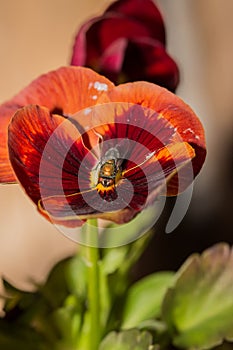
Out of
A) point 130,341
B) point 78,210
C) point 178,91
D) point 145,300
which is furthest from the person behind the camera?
point 178,91

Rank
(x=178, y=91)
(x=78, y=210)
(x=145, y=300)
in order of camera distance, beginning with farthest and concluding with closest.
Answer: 1. (x=178, y=91)
2. (x=145, y=300)
3. (x=78, y=210)

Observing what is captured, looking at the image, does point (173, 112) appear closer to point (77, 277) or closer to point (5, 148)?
point (5, 148)

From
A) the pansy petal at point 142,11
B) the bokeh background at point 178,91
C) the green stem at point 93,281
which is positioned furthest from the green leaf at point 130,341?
the bokeh background at point 178,91

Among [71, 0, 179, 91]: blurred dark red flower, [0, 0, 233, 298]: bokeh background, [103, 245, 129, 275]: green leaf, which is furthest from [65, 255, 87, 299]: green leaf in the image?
[0, 0, 233, 298]: bokeh background

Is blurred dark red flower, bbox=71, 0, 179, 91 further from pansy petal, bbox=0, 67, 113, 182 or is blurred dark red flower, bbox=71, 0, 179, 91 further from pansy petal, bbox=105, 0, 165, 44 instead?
pansy petal, bbox=0, 67, 113, 182

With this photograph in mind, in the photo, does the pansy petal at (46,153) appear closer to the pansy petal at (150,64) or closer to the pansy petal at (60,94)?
the pansy petal at (60,94)

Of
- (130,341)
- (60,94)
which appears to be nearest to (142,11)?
(60,94)

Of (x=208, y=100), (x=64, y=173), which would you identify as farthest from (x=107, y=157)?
(x=208, y=100)
